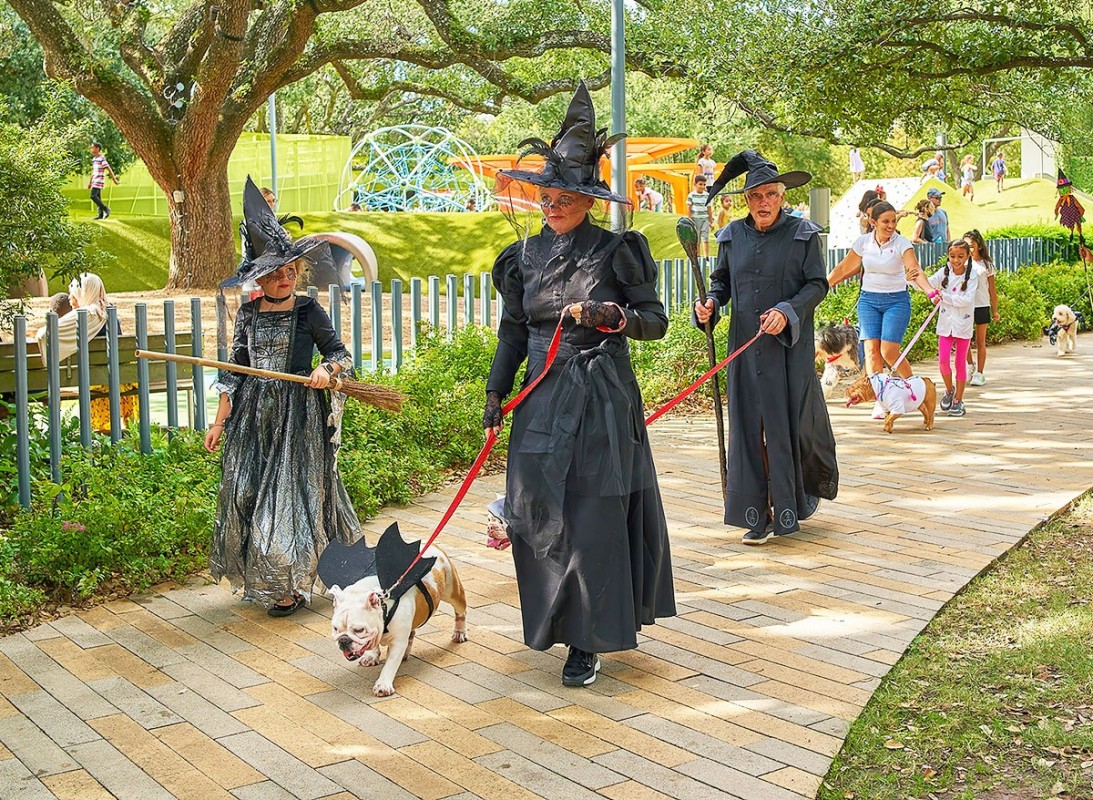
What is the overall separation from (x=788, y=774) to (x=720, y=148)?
138 feet

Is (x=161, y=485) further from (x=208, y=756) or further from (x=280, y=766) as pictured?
(x=280, y=766)

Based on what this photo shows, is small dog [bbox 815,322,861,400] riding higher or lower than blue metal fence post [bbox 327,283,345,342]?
lower

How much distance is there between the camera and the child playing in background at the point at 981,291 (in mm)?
12008

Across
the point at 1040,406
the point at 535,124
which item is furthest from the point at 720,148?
the point at 1040,406

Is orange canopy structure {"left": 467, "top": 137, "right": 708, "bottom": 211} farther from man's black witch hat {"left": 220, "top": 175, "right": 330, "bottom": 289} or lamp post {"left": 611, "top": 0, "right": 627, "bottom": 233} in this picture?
man's black witch hat {"left": 220, "top": 175, "right": 330, "bottom": 289}

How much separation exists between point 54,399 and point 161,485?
2.40 feet

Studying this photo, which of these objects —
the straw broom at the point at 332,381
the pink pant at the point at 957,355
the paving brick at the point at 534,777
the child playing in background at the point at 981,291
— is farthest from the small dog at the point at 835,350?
the paving brick at the point at 534,777

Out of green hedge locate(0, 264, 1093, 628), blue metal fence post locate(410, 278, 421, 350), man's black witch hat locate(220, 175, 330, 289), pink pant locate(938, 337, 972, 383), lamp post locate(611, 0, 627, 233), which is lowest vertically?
green hedge locate(0, 264, 1093, 628)

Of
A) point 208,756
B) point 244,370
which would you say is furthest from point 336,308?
point 208,756

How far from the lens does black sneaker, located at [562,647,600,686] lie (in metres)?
4.96

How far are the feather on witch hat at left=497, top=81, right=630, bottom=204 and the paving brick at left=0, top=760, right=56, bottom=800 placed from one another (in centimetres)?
266

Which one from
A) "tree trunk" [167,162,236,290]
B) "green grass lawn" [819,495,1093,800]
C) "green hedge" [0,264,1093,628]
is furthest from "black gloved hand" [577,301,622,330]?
"tree trunk" [167,162,236,290]

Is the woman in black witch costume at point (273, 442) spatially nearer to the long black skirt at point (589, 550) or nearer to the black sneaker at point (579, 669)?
the long black skirt at point (589, 550)

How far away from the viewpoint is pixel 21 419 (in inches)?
271
